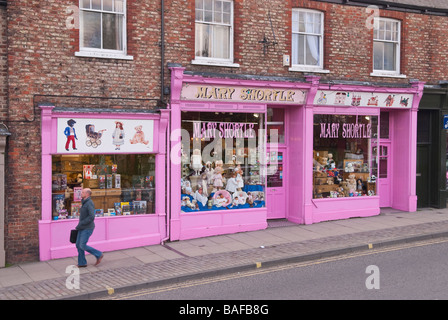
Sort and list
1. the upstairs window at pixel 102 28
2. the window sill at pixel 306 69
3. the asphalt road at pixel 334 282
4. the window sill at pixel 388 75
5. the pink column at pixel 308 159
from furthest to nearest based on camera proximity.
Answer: the window sill at pixel 388 75, the pink column at pixel 308 159, the window sill at pixel 306 69, the upstairs window at pixel 102 28, the asphalt road at pixel 334 282

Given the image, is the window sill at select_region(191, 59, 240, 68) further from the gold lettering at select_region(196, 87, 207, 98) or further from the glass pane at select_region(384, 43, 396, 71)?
the glass pane at select_region(384, 43, 396, 71)

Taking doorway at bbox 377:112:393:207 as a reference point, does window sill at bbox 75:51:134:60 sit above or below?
above

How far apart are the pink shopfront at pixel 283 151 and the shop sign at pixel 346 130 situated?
32 millimetres

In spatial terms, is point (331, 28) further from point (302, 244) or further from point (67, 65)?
point (67, 65)

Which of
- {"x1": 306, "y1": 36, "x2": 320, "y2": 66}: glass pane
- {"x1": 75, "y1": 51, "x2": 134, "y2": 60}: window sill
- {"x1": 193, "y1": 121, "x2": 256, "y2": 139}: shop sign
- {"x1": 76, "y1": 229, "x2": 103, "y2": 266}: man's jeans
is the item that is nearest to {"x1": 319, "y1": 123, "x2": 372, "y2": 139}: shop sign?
{"x1": 306, "y1": 36, "x2": 320, "y2": 66}: glass pane

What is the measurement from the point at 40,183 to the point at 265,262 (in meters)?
5.30

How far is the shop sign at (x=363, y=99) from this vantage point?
46.0 ft

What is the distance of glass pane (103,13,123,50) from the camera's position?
11609 millimetres

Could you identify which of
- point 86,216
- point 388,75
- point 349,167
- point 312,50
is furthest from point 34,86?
point 388,75

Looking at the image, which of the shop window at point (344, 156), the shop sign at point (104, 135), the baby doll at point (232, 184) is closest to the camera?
the shop sign at point (104, 135)

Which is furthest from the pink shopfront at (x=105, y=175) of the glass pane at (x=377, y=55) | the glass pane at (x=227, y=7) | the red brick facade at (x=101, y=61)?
the glass pane at (x=377, y=55)

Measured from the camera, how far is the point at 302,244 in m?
11.5

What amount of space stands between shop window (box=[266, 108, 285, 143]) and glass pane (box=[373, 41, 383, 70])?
3597 millimetres

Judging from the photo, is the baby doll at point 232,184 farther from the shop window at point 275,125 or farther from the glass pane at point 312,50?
the glass pane at point 312,50
